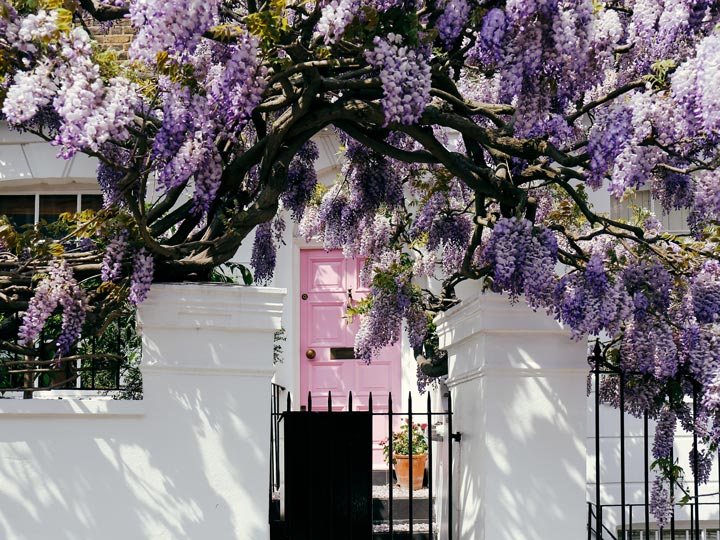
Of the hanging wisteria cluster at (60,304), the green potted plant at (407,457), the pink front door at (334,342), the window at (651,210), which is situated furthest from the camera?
the pink front door at (334,342)

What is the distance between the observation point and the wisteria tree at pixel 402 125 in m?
4.03

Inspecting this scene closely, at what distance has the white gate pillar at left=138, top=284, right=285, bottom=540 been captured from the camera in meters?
4.82

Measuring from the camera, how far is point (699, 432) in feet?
17.4

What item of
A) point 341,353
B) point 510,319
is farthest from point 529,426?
point 341,353

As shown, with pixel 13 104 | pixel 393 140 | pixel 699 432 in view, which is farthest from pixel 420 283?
pixel 13 104

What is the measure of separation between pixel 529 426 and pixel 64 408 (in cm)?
231

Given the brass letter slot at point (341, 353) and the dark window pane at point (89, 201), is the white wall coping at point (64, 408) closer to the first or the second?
the dark window pane at point (89, 201)

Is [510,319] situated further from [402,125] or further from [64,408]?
[64,408]

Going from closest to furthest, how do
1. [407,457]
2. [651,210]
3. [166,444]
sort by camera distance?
[166,444] < [407,457] < [651,210]

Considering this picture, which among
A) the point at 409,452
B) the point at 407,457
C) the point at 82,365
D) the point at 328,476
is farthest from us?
Answer: the point at 407,457

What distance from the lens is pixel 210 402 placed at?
4863 millimetres

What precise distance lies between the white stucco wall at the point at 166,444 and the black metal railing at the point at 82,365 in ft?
1.03

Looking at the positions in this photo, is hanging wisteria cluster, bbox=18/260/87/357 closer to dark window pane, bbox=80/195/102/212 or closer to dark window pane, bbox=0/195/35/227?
dark window pane, bbox=80/195/102/212

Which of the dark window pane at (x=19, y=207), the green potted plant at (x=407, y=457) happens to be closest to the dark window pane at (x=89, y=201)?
the dark window pane at (x=19, y=207)
